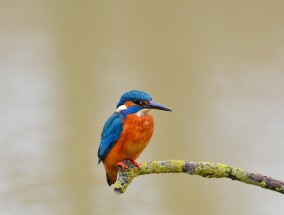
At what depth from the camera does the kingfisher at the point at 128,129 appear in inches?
94.3

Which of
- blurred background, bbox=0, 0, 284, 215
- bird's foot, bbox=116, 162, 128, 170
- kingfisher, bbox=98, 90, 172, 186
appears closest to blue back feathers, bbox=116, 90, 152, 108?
kingfisher, bbox=98, 90, 172, 186

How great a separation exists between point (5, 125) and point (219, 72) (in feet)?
5.30

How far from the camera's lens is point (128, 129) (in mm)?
2436

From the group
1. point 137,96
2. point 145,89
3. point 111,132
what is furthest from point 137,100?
point 145,89

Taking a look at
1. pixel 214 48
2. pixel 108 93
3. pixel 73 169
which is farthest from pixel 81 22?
pixel 73 169

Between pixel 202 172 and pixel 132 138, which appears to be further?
pixel 132 138

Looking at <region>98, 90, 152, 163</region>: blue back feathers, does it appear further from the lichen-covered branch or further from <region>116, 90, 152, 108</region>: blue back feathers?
the lichen-covered branch

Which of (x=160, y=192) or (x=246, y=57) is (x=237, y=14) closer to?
(x=246, y=57)

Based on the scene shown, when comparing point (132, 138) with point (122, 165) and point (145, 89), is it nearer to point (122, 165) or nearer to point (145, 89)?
point (122, 165)

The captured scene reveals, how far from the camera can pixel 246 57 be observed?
6484 mm

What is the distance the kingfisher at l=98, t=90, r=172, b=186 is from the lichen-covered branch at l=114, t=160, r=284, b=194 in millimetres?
163

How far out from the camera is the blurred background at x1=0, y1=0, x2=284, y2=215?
15.4ft

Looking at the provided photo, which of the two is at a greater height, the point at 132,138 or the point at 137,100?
the point at 137,100

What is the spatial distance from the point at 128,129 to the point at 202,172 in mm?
380
